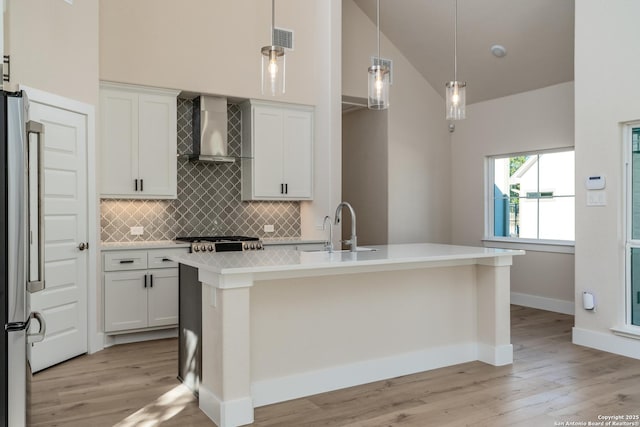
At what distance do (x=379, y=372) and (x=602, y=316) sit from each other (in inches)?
89.0

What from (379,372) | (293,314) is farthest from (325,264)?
(379,372)

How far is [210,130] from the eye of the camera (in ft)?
18.1

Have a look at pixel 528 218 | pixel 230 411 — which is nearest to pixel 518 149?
pixel 528 218

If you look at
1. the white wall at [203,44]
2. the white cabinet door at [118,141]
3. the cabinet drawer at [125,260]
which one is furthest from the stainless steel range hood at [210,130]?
the cabinet drawer at [125,260]

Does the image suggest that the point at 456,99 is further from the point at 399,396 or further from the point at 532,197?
the point at 532,197

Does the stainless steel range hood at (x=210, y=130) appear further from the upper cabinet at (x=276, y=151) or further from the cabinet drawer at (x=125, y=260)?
the cabinet drawer at (x=125, y=260)

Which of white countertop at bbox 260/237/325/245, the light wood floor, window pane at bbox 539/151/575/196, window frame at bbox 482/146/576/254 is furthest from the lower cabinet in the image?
window pane at bbox 539/151/575/196

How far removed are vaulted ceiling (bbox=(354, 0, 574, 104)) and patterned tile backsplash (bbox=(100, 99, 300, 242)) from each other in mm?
2668

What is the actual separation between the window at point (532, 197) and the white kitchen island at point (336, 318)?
2.69m

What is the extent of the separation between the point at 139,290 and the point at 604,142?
14.5 feet

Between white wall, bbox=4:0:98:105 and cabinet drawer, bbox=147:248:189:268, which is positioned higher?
white wall, bbox=4:0:98:105

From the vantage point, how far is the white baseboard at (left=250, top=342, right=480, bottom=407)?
3.34 metres

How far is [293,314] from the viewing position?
11.4ft

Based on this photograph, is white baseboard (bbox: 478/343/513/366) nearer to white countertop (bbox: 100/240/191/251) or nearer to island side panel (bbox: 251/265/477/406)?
island side panel (bbox: 251/265/477/406)
